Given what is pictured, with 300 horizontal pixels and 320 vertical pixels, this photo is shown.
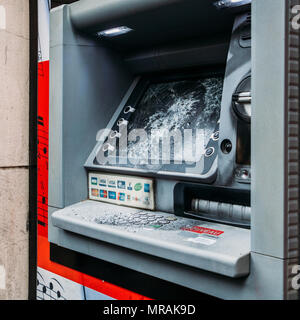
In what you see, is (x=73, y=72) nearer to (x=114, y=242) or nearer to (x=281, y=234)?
(x=114, y=242)

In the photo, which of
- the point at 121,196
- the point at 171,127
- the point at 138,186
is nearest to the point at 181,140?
A: the point at 171,127

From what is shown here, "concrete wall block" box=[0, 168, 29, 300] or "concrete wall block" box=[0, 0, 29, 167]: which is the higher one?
"concrete wall block" box=[0, 0, 29, 167]

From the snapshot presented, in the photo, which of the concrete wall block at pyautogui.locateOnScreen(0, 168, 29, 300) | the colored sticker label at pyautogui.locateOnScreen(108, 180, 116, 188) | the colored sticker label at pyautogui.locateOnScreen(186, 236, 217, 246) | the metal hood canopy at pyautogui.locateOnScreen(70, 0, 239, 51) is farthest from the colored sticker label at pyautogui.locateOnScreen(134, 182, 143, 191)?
the concrete wall block at pyautogui.locateOnScreen(0, 168, 29, 300)

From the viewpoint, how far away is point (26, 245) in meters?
2.20

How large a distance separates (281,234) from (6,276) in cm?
181

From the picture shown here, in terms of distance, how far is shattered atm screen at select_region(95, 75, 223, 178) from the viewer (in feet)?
4.63

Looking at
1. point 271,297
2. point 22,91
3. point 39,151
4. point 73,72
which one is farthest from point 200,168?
point 22,91

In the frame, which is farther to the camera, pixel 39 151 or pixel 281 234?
pixel 39 151

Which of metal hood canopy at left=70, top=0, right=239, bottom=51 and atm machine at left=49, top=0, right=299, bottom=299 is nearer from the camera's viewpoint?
atm machine at left=49, top=0, right=299, bottom=299

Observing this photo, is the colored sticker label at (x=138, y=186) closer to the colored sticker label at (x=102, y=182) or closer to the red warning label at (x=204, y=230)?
the colored sticker label at (x=102, y=182)

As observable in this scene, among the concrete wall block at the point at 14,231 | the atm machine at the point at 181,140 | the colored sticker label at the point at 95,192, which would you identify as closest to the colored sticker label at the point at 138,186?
the atm machine at the point at 181,140

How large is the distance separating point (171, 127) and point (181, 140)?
100 mm

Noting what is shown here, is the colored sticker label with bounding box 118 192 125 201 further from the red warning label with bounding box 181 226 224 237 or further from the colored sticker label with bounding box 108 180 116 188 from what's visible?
the red warning label with bounding box 181 226 224 237
